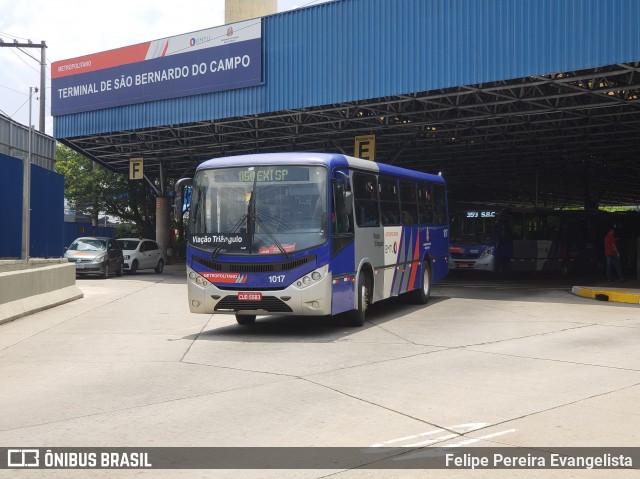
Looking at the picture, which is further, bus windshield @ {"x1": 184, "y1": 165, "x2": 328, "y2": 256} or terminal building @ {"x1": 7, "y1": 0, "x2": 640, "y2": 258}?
terminal building @ {"x1": 7, "y1": 0, "x2": 640, "y2": 258}

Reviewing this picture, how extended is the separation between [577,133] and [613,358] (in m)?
25.0

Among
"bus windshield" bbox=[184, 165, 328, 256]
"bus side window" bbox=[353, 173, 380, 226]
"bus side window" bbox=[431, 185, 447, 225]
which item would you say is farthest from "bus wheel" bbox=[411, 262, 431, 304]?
"bus windshield" bbox=[184, 165, 328, 256]

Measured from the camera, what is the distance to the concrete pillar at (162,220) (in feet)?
146

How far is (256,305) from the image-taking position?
1228 centimetres

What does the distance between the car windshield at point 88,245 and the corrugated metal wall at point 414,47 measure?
579 cm

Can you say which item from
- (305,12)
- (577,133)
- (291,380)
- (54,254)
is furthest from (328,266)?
(577,133)

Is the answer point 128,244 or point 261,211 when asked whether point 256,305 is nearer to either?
point 261,211

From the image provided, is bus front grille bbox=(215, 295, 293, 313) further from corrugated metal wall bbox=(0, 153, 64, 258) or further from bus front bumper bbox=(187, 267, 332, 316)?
corrugated metal wall bbox=(0, 153, 64, 258)

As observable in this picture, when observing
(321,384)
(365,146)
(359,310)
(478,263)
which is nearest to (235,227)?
(359,310)

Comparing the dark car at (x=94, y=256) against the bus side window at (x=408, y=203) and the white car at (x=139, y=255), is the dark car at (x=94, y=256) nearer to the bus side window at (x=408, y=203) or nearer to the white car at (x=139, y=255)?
the white car at (x=139, y=255)

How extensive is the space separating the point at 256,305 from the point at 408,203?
19.2ft

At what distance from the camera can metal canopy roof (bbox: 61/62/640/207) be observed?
25.0 metres

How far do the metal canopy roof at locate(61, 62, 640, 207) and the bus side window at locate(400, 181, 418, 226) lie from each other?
755 cm

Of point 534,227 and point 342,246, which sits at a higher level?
point 534,227
